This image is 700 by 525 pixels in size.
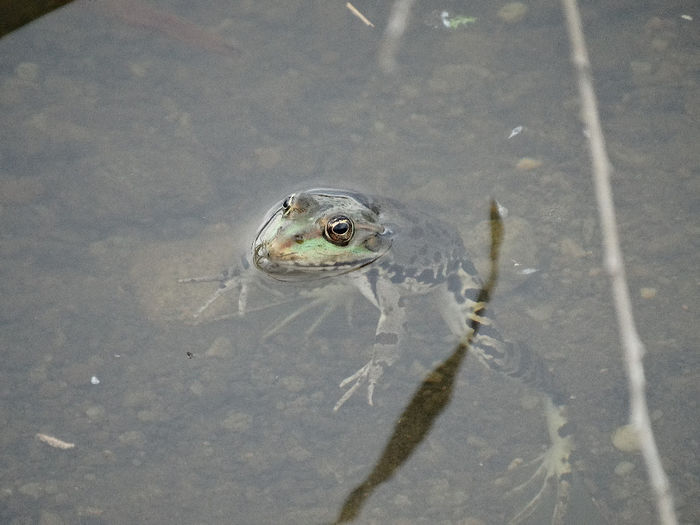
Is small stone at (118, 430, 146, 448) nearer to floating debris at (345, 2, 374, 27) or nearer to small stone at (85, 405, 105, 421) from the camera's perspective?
small stone at (85, 405, 105, 421)

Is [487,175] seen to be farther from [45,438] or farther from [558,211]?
[45,438]

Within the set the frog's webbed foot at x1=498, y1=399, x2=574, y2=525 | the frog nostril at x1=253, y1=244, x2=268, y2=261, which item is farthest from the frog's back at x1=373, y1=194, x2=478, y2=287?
the frog's webbed foot at x1=498, y1=399, x2=574, y2=525

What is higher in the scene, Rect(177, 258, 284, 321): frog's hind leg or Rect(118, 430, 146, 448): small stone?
Rect(177, 258, 284, 321): frog's hind leg

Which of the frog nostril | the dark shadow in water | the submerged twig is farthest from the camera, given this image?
the frog nostril

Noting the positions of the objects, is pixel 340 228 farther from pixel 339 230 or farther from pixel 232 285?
pixel 232 285

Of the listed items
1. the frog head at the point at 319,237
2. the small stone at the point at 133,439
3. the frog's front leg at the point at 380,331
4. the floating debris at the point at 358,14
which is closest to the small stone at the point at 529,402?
the frog's front leg at the point at 380,331

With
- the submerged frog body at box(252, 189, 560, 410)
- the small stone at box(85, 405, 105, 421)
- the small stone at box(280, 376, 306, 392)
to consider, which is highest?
the submerged frog body at box(252, 189, 560, 410)
